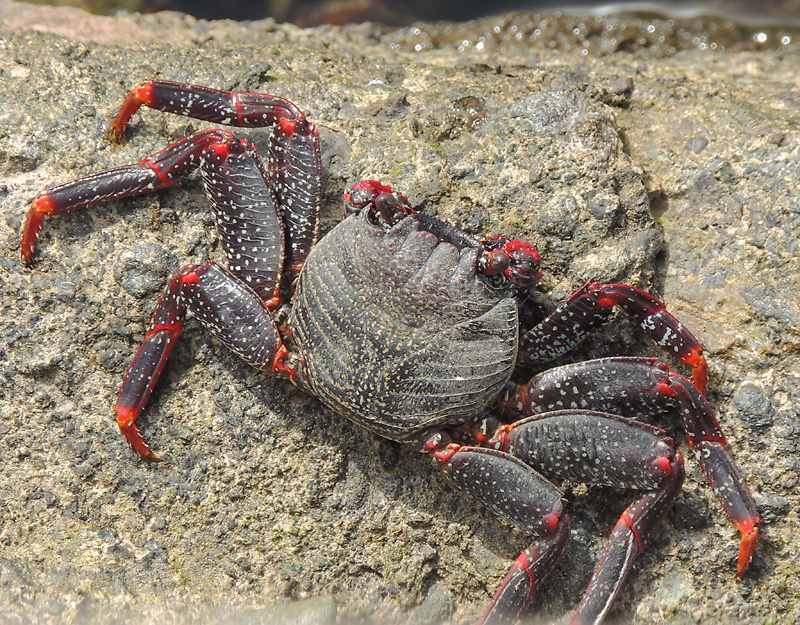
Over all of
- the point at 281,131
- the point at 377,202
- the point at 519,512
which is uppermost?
the point at 281,131

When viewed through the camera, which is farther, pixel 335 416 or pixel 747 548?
pixel 335 416

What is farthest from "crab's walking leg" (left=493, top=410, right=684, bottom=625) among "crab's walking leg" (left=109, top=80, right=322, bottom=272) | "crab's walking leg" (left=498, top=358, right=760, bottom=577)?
"crab's walking leg" (left=109, top=80, right=322, bottom=272)

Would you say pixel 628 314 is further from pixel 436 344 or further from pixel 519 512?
pixel 519 512

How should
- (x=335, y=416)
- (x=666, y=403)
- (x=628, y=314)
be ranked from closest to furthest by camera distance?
(x=666, y=403)
(x=628, y=314)
(x=335, y=416)

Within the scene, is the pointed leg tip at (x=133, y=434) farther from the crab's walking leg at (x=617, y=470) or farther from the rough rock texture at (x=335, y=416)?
the crab's walking leg at (x=617, y=470)

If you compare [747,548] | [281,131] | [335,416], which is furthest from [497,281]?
[747,548]

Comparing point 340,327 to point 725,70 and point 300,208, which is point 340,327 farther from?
point 725,70
